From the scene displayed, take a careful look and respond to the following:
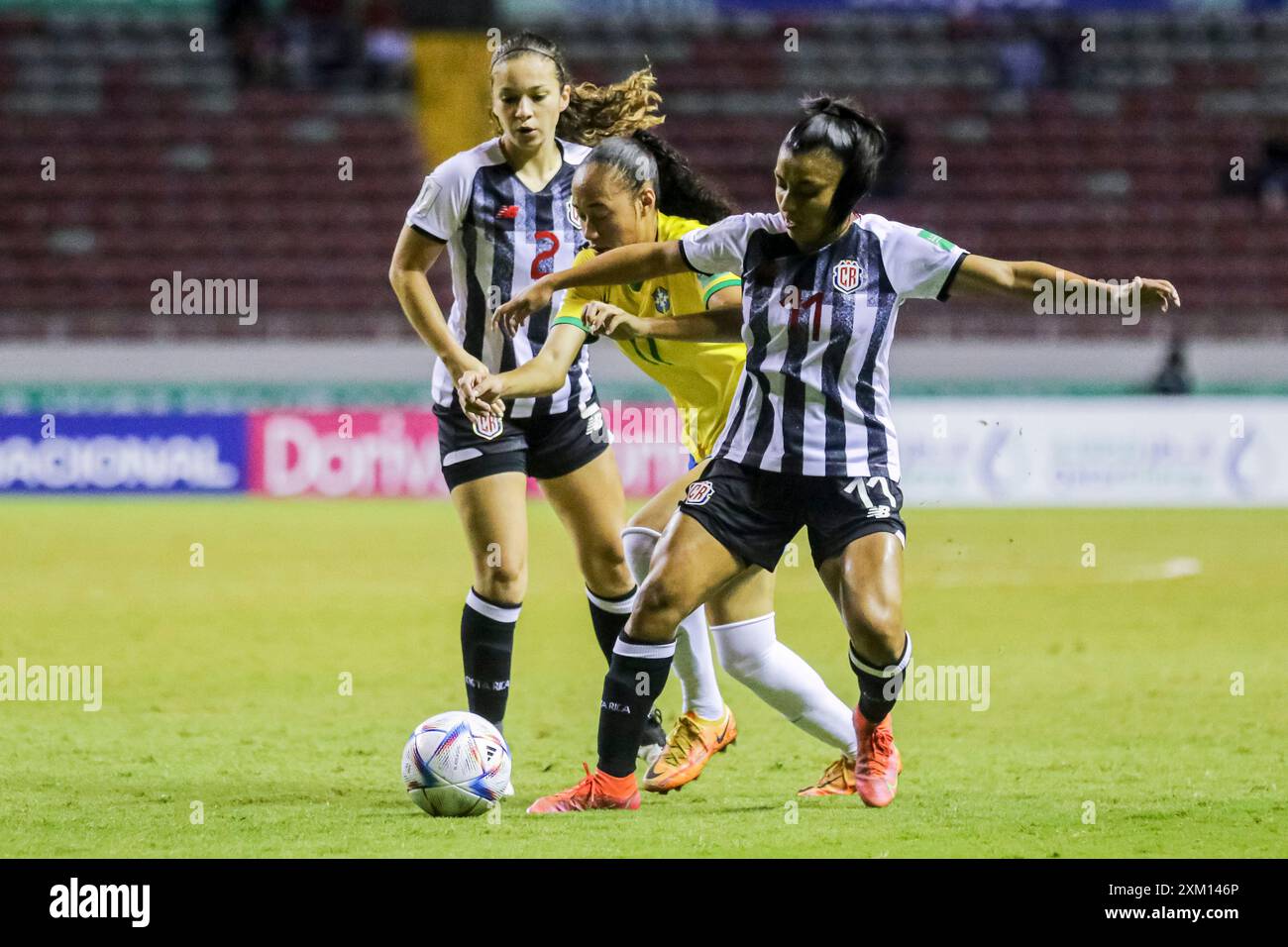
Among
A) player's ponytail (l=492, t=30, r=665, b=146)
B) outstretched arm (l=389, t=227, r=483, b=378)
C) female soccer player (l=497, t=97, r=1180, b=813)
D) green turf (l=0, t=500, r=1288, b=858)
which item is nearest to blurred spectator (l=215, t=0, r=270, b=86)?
green turf (l=0, t=500, r=1288, b=858)

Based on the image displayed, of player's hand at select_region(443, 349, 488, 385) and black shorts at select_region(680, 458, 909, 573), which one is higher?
player's hand at select_region(443, 349, 488, 385)

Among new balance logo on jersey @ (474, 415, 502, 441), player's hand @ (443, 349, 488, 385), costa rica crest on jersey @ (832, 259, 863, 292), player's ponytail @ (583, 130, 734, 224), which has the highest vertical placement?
player's ponytail @ (583, 130, 734, 224)

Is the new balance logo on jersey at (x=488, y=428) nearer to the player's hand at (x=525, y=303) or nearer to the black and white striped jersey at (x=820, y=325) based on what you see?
the player's hand at (x=525, y=303)

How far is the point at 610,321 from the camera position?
5375 mm

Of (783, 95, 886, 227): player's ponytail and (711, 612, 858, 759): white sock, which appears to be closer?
(783, 95, 886, 227): player's ponytail

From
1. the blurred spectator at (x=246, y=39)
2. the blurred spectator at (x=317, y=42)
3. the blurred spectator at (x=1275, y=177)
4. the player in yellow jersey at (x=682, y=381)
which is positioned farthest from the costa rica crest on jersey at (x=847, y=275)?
the blurred spectator at (x=246, y=39)

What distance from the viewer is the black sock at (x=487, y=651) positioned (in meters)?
6.01

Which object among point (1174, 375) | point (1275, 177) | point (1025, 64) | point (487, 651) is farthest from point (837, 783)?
point (1025, 64)

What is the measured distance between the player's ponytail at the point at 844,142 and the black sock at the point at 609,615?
5.80ft

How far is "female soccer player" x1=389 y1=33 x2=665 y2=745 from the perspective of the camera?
590 centimetres

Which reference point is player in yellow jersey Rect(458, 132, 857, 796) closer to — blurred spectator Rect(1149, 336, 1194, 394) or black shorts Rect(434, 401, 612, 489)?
black shorts Rect(434, 401, 612, 489)

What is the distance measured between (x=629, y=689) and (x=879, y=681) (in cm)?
76

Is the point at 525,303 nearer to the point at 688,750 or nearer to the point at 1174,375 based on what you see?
the point at 688,750

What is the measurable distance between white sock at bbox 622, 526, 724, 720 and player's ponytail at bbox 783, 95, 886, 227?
5.06 ft
